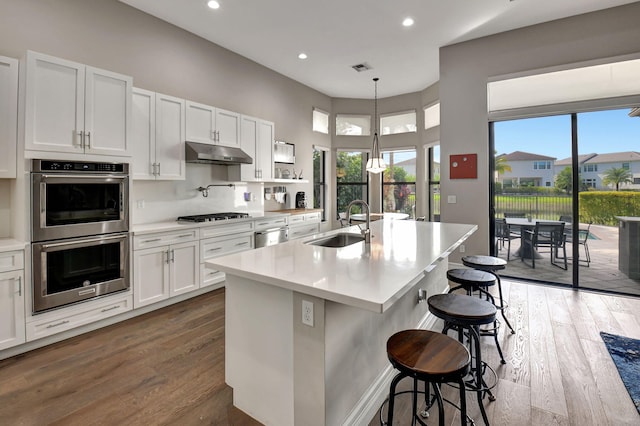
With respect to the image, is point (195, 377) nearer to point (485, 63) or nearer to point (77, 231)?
point (77, 231)

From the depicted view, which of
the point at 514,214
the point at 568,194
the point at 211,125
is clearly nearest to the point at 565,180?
the point at 568,194

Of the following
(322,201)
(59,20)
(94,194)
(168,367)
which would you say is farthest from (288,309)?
(322,201)

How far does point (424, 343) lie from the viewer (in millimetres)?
1507

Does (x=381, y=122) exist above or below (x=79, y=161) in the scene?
above

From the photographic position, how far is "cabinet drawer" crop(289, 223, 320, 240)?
17.7 ft

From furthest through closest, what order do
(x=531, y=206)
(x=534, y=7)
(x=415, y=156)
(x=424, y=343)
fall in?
(x=415, y=156) → (x=531, y=206) → (x=534, y=7) → (x=424, y=343)

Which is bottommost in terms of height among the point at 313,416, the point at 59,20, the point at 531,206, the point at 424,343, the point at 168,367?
the point at 168,367

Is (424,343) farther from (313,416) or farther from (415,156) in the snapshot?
(415,156)

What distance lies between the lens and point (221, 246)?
4.07 meters

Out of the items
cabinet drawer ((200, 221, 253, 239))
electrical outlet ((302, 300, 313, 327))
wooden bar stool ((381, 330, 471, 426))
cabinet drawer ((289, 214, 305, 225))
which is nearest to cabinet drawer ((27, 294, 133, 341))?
cabinet drawer ((200, 221, 253, 239))

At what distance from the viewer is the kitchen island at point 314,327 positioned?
1.46 m

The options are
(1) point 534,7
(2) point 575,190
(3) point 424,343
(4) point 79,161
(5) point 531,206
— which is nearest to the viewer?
(3) point 424,343

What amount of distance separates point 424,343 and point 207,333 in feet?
7.02

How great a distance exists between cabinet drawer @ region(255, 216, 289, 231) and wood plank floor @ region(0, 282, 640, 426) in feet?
5.39
